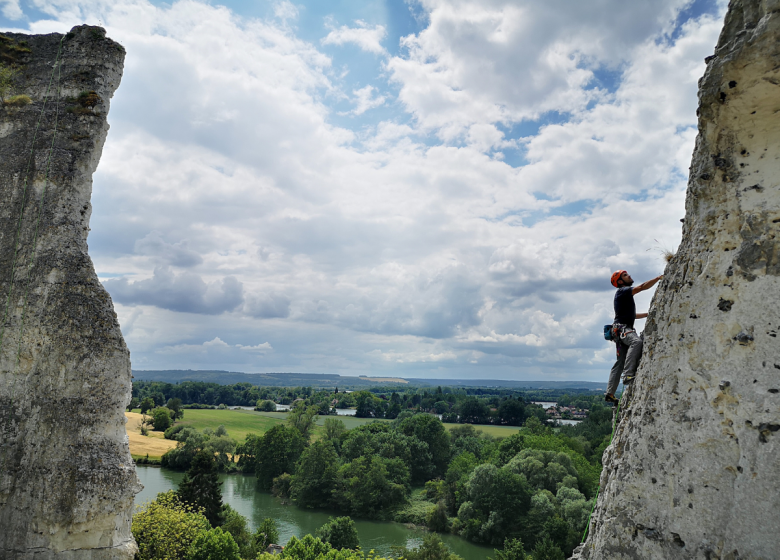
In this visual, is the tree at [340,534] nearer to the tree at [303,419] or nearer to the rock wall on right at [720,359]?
the rock wall on right at [720,359]

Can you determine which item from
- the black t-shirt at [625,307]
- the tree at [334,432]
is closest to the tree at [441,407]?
the tree at [334,432]

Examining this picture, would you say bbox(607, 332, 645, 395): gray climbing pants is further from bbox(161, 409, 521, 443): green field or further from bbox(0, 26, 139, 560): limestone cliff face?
bbox(161, 409, 521, 443): green field

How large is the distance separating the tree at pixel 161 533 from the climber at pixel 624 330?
776 inches

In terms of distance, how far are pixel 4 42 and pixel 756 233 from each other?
1672 cm

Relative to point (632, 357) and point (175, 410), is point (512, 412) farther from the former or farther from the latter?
point (632, 357)

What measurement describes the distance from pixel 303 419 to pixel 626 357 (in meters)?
67.8

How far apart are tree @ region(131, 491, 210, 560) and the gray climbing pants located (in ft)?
64.4

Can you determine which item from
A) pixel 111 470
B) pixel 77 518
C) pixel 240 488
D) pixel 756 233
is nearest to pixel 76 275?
pixel 111 470

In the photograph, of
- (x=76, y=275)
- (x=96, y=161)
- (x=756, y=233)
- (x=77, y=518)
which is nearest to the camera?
(x=756, y=233)

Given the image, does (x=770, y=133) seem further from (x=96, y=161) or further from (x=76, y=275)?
(x=96, y=161)

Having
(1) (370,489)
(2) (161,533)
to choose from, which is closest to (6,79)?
(2) (161,533)

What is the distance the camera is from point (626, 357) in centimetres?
563

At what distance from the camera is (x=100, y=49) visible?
1210cm

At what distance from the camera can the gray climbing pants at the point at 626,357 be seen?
5.52m
